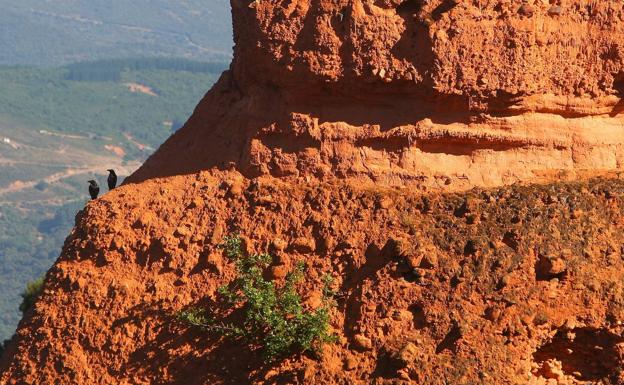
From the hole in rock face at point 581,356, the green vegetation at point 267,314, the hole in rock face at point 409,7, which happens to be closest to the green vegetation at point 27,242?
the green vegetation at point 267,314

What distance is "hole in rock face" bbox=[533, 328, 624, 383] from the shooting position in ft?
59.8

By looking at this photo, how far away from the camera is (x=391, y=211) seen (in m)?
19.8

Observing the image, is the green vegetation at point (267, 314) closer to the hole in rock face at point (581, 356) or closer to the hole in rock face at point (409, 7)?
the hole in rock face at point (581, 356)

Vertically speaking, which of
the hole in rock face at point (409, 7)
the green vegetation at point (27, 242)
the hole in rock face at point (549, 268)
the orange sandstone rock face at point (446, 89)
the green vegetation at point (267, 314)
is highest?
the hole in rock face at point (409, 7)

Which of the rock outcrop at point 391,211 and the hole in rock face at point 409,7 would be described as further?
the hole in rock face at point 409,7

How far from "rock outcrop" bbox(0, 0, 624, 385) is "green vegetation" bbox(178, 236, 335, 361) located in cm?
26

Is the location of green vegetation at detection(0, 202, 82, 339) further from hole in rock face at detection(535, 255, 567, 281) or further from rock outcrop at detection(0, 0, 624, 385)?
Result: hole in rock face at detection(535, 255, 567, 281)

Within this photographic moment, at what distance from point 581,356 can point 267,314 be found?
4.31m

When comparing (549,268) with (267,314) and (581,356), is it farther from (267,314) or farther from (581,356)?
(267,314)

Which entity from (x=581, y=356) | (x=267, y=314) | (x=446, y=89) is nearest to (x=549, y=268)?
(x=581, y=356)

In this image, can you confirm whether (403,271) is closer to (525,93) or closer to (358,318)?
(358,318)

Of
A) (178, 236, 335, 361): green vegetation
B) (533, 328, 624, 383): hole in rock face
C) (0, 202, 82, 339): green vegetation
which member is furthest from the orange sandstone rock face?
(0, 202, 82, 339): green vegetation

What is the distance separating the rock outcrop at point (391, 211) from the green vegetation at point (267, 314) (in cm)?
26

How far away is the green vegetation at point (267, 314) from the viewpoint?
730 inches
